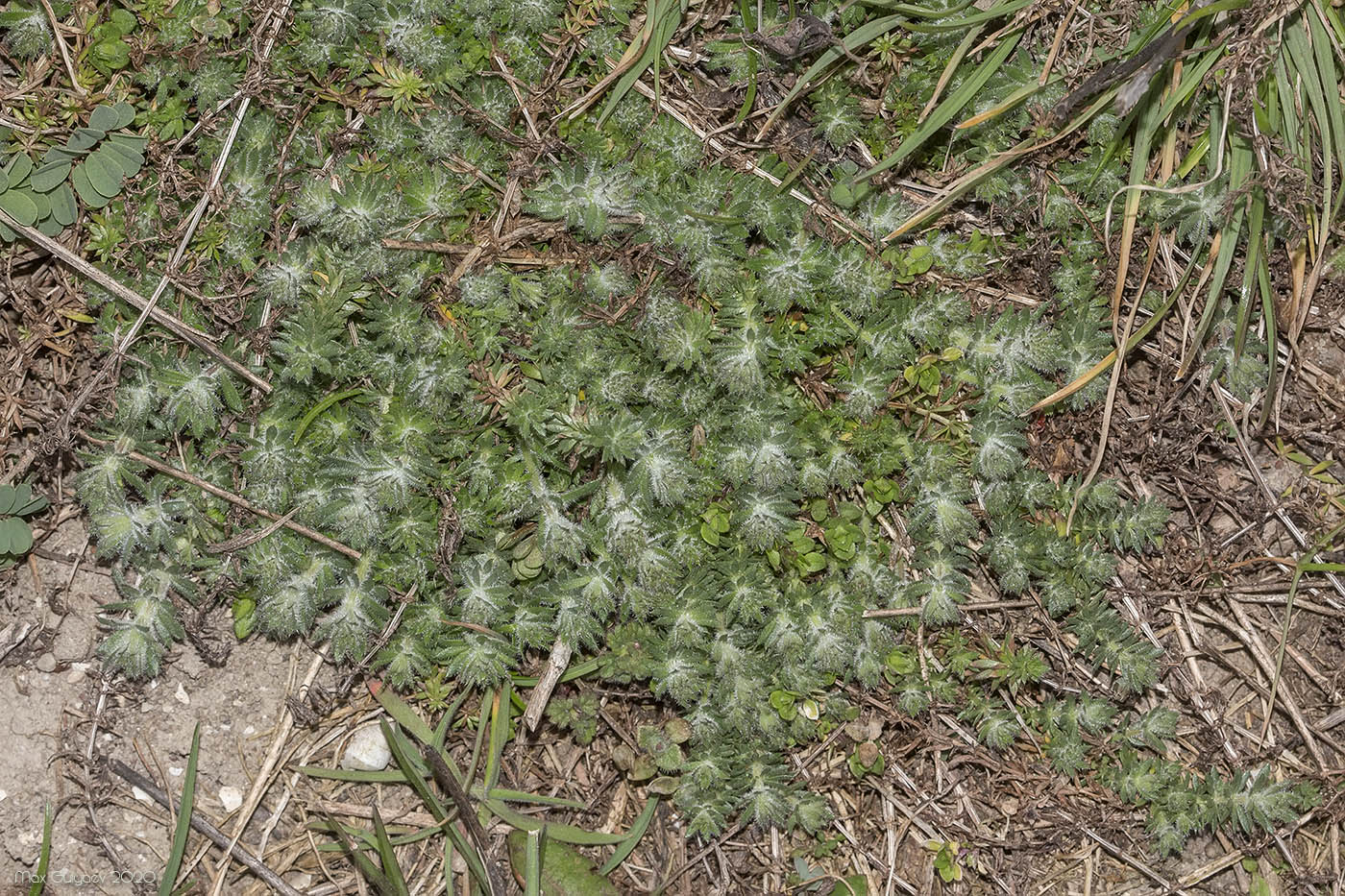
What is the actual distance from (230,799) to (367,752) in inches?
26.3

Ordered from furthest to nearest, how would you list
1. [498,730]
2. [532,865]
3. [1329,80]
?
[498,730] → [1329,80] → [532,865]

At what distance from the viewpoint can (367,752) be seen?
451cm

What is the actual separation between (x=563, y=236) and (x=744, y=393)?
1.10m

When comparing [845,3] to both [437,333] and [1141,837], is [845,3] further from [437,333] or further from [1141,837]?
[1141,837]

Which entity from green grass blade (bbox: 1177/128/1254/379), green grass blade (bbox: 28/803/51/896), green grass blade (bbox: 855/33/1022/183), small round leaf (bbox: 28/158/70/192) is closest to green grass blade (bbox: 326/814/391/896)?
green grass blade (bbox: 28/803/51/896)

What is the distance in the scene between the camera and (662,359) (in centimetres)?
433

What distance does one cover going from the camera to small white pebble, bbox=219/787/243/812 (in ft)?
14.8

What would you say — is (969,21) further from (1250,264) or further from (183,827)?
(183,827)

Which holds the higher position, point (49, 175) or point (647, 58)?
point (647, 58)

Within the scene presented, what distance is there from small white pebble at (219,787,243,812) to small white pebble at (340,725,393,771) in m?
0.49

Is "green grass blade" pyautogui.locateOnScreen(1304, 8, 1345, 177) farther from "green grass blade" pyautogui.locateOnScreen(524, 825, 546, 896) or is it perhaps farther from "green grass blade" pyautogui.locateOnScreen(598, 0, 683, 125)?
"green grass blade" pyautogui.locateOnScreen(524, 825, 546, 896)

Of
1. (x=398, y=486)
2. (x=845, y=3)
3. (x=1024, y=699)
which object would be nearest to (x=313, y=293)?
(x=398, y=486)

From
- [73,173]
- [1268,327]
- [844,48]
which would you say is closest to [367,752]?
[73,173]

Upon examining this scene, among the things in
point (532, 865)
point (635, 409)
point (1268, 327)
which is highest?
point (1268, 327)
